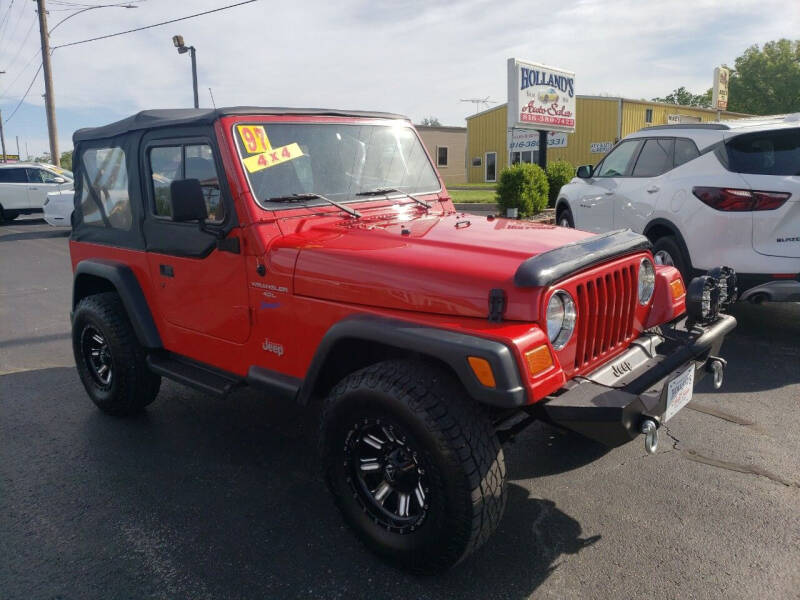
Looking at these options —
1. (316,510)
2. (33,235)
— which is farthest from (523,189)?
(33,235)

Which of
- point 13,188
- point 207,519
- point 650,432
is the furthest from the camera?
point 13,188

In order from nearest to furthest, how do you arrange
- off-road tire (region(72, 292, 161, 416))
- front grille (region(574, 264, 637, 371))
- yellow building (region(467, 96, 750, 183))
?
front grille (region(574, 264, 637, 371))
off-road tire (region(72, 292, 161, 416))
yellow building (region(467, 96, 750, 183))

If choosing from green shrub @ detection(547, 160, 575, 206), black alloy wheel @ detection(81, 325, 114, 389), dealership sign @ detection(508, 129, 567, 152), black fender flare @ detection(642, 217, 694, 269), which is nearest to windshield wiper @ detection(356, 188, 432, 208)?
black alloy wheel @ detection(81, 325, 114, 389)

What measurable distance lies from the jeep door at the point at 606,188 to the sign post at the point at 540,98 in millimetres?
7626

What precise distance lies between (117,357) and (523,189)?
1156 cm

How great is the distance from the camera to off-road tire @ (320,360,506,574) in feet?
7.69

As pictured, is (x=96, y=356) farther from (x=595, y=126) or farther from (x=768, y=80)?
(x=768, y=80)

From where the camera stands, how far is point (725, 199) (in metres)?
5.36

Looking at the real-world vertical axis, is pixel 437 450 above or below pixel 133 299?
below

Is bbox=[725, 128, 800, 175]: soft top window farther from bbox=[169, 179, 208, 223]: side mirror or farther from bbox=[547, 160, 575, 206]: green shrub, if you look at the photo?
bbox=[547, 160, 575, 206]: green shrub

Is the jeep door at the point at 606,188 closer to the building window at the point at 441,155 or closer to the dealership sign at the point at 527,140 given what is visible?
the dealership sign at the point at 527,140

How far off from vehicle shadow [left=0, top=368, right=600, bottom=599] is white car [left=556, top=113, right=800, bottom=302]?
2.91 meters

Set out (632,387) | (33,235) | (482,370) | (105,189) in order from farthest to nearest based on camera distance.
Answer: (33,235) → (105,189) → (632,387) → (482,370)

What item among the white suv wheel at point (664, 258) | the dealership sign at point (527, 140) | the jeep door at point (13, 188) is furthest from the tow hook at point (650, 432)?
the dealership sign at point (527, 140)
